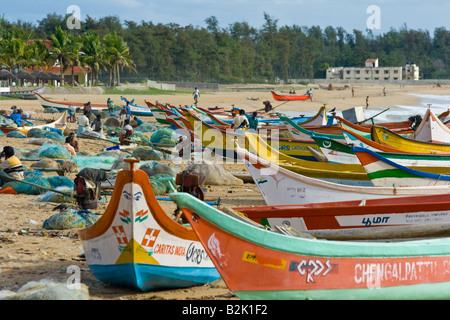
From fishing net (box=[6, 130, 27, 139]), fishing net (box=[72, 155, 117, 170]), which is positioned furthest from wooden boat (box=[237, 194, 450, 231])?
fishing net (box=[6, 130, 27, 139])

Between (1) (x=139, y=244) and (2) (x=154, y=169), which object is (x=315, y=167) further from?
(1) (x=139, y=244)

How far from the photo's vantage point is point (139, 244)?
5.96m

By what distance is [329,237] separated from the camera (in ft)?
21.4

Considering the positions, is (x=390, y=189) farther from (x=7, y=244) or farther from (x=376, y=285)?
(x=7, y=244)

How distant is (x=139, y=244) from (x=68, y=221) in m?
2.80

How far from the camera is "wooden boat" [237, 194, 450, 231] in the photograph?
7.10 m

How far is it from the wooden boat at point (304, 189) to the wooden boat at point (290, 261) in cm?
316

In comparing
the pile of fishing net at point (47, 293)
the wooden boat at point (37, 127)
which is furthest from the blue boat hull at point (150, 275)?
the wooden boat at point (37, 127)

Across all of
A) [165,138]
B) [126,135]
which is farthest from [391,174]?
[165,138]

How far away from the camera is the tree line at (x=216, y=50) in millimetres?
55625

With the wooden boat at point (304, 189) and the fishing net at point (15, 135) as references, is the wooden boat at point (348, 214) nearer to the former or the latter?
the wooden boat at point (304, 189)

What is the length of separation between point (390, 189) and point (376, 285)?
133 inches

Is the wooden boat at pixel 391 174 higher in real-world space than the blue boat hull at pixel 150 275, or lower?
higher

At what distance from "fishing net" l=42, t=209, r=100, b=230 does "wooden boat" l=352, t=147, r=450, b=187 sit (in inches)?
169
